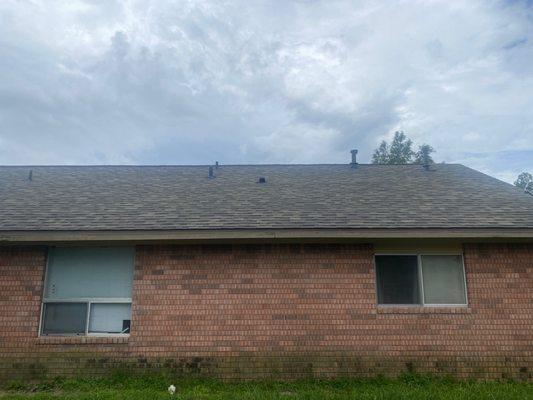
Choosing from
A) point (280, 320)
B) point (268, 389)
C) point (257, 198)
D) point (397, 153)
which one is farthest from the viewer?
point (397, 153)

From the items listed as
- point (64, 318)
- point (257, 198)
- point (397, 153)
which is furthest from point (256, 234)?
point (397, 153)

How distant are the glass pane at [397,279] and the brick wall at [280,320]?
0.70 feet

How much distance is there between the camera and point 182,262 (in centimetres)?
793

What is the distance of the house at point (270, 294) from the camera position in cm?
754

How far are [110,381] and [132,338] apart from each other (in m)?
0.75

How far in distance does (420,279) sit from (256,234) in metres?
3.08

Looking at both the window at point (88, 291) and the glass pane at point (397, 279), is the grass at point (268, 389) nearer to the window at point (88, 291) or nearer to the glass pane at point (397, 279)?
the window at point (88, 291)

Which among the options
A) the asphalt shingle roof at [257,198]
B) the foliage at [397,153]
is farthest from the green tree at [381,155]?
the asphalt shingle roof at [257,198]

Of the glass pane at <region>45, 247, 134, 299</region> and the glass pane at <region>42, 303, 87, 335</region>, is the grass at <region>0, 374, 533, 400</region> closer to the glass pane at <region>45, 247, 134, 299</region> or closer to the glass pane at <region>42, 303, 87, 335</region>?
the glass pane at <region>42, 303, 87, 335</region>

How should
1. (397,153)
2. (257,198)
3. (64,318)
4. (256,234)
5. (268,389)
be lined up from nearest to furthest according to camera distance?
(268,389)
(256,234)
(64,318)
(257,198)
(397,153)

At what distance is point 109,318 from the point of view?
7.84 m

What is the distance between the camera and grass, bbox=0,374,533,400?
20.6 feet

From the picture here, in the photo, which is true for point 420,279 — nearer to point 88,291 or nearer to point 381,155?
point 88,291

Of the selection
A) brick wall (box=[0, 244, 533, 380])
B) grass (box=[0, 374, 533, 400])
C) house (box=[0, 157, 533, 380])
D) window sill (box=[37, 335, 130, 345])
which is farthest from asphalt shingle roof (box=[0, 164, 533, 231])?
grass (box=[0, 374, 533, 400])
